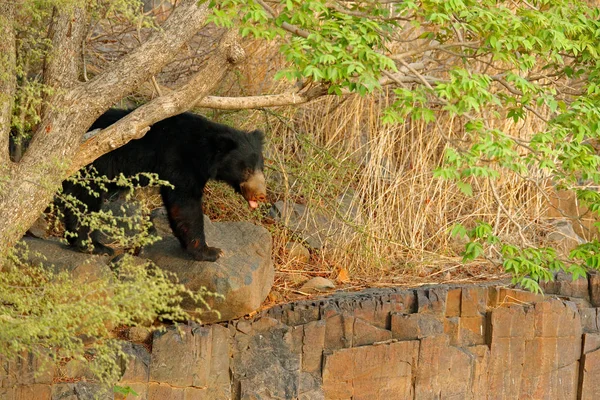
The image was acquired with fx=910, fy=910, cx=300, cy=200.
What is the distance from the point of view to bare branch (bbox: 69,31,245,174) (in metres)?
4.87

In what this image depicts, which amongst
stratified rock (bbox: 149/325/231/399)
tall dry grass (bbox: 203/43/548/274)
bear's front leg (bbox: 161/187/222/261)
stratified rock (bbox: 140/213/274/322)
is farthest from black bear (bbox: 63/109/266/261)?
tall dry grass (bbox: 203/43/548/274)

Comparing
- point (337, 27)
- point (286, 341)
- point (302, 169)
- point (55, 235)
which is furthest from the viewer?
point (302, 169)

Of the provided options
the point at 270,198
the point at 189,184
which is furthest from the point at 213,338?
the point at 270,198

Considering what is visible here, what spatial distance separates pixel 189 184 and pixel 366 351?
159 cm

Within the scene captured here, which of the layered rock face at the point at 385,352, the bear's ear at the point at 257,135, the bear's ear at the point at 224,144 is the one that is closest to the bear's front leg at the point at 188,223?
the bear's ear at the point at 224,144

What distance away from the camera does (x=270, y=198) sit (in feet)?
26.2

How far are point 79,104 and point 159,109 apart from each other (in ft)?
1.38

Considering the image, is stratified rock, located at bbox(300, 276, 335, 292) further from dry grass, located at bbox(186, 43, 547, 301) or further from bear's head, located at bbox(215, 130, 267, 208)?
bear's head, located at bbox(215, 130, 267, 208)

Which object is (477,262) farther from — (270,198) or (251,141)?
(251,141)

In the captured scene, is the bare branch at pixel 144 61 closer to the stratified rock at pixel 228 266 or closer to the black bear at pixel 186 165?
the black bear at pixel 186 165

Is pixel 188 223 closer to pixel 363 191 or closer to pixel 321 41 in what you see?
pixel 321 41

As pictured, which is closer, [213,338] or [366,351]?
[213,338]

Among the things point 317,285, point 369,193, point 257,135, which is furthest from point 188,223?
point 369,193

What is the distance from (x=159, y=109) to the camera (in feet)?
16.2
